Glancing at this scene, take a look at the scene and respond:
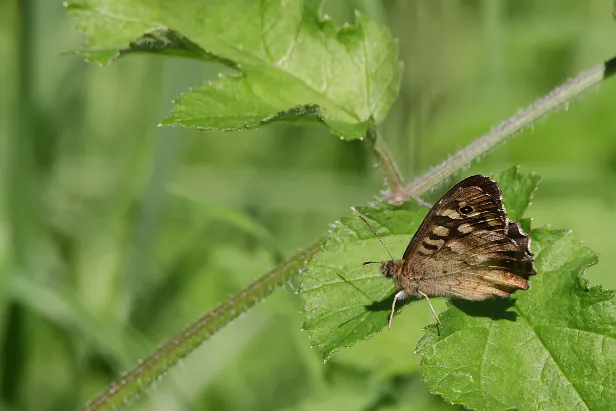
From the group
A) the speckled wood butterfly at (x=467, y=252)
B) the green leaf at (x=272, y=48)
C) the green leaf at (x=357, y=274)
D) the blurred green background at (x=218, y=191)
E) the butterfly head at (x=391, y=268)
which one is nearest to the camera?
the green leaf at (x=357, y=274)

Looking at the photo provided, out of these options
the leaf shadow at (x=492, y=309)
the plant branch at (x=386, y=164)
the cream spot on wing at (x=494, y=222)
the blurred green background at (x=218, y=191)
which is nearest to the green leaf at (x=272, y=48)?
the plant branch at (x=386, y=164)

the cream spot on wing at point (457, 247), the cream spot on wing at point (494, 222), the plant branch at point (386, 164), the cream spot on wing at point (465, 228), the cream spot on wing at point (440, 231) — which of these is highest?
the plant branch at point (386, 164)

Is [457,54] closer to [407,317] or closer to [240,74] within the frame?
[407,317]

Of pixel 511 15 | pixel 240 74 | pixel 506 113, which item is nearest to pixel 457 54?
pixel 511 15

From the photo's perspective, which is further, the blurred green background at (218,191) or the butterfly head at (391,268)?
the blurred green background at (218,191)

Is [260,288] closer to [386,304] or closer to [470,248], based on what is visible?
[386,304]

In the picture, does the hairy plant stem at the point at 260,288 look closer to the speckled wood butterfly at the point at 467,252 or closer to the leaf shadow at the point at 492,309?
the speckled wood butterfly at the point at 467,252
